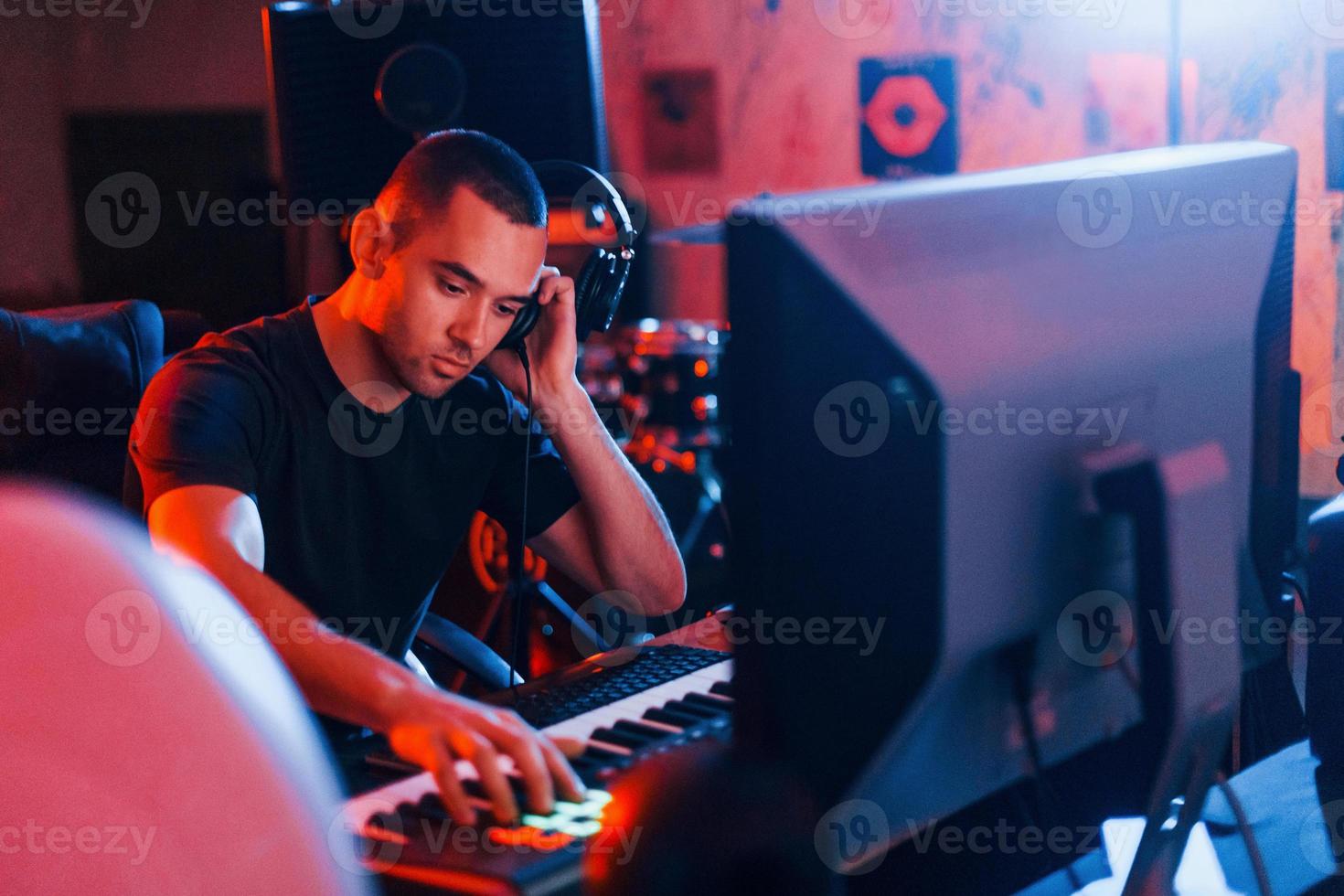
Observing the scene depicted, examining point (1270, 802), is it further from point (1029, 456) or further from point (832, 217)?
point (832, 217)

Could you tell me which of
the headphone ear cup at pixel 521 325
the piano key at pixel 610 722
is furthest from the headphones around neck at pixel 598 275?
the piano key at pixel 610 722

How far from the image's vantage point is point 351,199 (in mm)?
2014

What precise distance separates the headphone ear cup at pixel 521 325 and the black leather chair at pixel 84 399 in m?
0.41

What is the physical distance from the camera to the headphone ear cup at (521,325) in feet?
5.36

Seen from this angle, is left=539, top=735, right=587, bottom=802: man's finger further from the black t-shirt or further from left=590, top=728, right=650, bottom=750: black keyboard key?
the black t-shirt

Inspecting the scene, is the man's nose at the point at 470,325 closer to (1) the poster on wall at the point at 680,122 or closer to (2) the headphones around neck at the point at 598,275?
(2) the headphones around neck at the point at 598,275

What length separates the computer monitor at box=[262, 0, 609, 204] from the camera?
78.2 inches

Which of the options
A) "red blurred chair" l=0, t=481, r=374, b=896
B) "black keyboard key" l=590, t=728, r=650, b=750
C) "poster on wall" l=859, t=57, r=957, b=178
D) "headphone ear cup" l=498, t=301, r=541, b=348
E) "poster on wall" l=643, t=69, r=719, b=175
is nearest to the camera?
"red blurred chair" l=0, t=481, r=374, b=896

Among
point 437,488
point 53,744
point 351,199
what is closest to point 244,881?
point 53,744

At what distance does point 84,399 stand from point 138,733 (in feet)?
3.73

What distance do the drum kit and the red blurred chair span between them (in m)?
2.87

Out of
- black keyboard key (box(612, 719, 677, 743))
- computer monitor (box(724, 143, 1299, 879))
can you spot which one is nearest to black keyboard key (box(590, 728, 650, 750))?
black keyboard key (box(612, 719, 677, 743))

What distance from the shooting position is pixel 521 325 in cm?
164

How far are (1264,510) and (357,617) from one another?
1092mm
